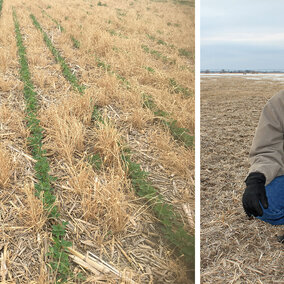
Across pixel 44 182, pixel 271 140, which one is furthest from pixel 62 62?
pixel 271 140

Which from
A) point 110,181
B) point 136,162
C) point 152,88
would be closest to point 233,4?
point 152,88

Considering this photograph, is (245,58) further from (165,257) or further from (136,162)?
(165,257)

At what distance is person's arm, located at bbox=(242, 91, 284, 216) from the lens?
1.20m

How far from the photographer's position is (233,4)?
155cm

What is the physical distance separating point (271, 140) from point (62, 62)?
72 centimetres

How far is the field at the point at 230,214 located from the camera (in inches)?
55.2

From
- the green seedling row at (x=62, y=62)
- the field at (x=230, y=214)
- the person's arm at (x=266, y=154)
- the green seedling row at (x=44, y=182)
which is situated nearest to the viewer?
the green seedling row at (x=44, y=182)

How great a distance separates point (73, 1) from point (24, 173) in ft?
2.17

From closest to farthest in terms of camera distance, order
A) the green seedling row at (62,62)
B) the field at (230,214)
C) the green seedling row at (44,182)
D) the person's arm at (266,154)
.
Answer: the green seedling row at (44,182)
the green seedling row at (62,62)
the person's arm at (266,154)
the field at (230,214)

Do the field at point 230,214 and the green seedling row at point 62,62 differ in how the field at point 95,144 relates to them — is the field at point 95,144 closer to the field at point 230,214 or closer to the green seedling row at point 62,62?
the green seedling row at point 62,62

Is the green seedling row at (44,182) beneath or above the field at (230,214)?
above

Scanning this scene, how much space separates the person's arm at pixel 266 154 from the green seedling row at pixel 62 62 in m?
0.61

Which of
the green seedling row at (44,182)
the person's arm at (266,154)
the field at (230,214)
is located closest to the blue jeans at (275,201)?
the person's arm at (266,154)

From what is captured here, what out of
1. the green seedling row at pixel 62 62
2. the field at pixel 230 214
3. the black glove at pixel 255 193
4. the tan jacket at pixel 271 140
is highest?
the green seedling row at pixel 62 62
